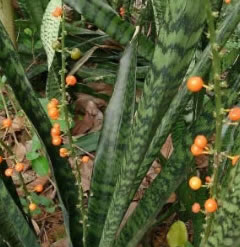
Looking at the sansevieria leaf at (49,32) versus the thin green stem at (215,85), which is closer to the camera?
the thin green stem at (215,85)

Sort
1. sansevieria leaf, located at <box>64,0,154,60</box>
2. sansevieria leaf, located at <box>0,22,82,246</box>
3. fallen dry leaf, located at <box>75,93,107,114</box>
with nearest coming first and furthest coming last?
sansevieria leaf, located at <box>0,22,82,246</box>
sansevieria leaf, located at <box>64,0,154,60</box>
fallen dry leaf, located at <box>75,93,107,114</box>

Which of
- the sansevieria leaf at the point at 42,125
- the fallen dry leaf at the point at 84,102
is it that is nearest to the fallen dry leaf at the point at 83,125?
the fallen dry leaf at the point at 84,102

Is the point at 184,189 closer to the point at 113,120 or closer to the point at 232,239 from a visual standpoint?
the point at 113,120

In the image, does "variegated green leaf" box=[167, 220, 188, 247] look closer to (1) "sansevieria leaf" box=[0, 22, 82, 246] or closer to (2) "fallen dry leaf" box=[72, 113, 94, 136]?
(1) "sansevieria leaf" box=[0, 22, 82, 246]

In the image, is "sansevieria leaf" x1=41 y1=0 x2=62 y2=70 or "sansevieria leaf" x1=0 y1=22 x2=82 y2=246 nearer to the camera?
"sansevieria leaf" x1=0 y1=22 x2=82 y2=246

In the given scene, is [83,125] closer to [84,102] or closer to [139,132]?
[84,102]

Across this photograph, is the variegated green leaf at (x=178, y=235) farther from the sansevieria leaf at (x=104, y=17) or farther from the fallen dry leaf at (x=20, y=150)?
the fallen dry leaf at (x=20, y=150)

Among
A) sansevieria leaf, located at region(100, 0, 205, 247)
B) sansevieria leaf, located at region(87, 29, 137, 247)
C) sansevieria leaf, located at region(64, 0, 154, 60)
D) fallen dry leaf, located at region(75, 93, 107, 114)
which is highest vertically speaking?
sansevieria leaf, located at region(100, 0, 205, 247)

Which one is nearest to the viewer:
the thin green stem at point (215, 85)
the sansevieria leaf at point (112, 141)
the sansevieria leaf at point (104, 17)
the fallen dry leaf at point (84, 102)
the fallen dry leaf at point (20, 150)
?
the thin green stem at point (215, 85)

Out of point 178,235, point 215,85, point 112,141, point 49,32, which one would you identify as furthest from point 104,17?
point 215,85

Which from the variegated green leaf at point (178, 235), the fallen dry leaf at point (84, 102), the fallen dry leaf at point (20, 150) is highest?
the variegated green leaf at point (178, 235)

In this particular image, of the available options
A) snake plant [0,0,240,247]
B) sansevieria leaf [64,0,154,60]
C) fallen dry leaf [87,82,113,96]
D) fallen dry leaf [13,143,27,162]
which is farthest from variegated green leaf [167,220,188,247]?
fallen dry leaf [87,82,113,96]
